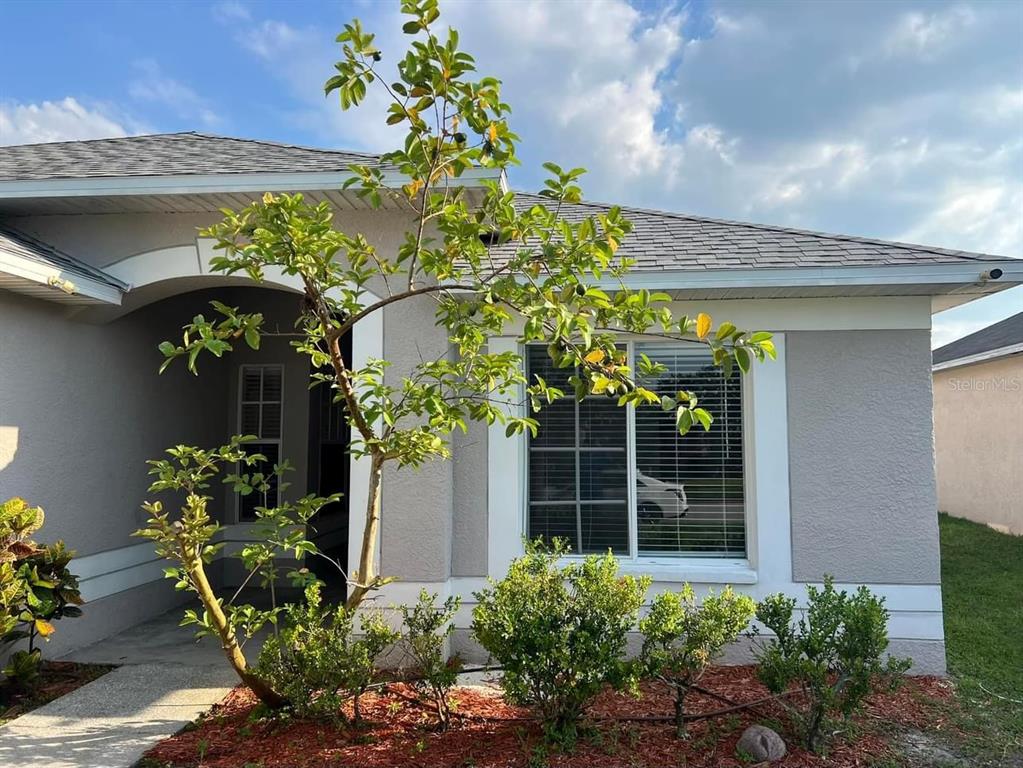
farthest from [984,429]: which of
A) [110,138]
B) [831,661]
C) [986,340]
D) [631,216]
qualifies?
[110,138]

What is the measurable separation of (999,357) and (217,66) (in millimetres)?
15216

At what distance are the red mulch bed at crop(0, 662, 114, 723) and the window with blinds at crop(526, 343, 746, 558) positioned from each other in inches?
153

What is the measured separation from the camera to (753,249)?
5840mm

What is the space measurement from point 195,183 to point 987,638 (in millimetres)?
8549

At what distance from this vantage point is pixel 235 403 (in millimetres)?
8820

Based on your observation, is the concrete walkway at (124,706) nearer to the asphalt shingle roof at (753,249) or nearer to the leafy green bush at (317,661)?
the leafy green bush at (317,661)

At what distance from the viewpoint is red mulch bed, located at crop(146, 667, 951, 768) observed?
3.79m

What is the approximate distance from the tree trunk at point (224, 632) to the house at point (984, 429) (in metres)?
12.2

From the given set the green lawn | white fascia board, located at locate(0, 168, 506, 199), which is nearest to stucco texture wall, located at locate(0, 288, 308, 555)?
white fascia board, located at locate(0, 168, 506, 199)

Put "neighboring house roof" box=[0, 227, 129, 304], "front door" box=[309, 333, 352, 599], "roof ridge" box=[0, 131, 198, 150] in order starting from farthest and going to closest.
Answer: "front door" box=[309, 333, 352, 599] < "roof ridge" box=[0, 131, 198, 150] < "neighboring house roof" box=[0, 227, 129, 304]

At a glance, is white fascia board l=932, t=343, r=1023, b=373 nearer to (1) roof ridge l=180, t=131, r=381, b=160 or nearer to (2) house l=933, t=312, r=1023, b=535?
(2) house l=933, t=312, r=1023, b=535

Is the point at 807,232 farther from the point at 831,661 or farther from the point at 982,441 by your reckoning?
the point at 982,441

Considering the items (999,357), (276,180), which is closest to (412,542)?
(276,180)

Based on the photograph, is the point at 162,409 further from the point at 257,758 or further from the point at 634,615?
the point at 634,615
